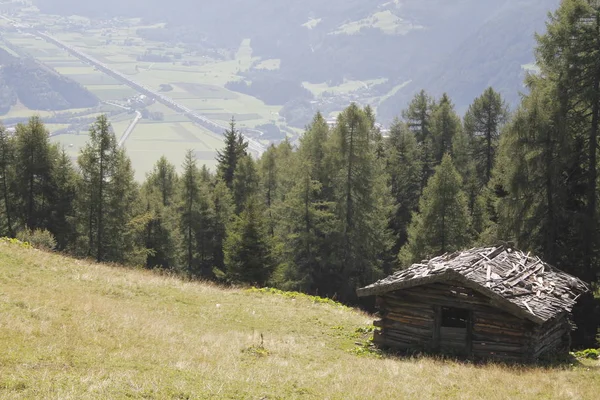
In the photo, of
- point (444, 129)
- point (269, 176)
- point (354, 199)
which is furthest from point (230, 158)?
point (354, 199)

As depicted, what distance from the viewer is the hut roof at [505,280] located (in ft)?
65.3

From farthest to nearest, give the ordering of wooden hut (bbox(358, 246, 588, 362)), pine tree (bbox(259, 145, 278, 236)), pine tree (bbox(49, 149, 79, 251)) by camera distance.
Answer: pine tree (bbox(259, 145, 278, 236)), pine tree (bbox(49, 149, 79, 251)), wooden hut (bbox(358, 246, 588, 362))

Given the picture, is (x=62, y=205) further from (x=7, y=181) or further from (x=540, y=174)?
(x=540, y=174)

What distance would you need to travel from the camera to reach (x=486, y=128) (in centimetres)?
5684

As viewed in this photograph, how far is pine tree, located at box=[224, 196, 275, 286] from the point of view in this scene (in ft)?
129

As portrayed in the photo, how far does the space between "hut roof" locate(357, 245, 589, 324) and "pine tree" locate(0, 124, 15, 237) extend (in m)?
36.0

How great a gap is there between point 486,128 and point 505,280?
38411 millimetres

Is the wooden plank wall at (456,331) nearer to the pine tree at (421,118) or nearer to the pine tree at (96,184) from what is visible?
the pine tree at (96,184)

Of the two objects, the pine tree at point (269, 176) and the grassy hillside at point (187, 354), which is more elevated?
the pine tree at point (269, 176)

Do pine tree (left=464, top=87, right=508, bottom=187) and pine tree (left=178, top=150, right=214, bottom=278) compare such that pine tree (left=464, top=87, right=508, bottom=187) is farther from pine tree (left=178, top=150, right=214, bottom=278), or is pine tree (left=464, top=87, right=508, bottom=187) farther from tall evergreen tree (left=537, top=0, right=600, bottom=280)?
pine tree (left=178, top=150, right=214, bottom=278)

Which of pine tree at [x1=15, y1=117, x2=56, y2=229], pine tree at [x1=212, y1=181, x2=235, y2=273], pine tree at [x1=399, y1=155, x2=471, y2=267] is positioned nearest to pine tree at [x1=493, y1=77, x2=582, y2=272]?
pine tree at [x1=399, y1=155, x2=471, y2=267]

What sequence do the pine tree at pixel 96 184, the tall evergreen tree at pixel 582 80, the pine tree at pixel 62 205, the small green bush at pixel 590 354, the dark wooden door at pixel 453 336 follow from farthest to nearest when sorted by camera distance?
the pine tree at pixel 62 205, the pine tree at pixel 96 184, the tall evergreen tree at pixel 582 80, the small green bush at pixel 590 354, the dark wooden door at pixel 453 336

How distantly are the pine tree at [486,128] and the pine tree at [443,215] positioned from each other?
59.0ft

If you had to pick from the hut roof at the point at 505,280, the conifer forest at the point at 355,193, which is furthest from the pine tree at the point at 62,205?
the hut roof at the point at 505,280
